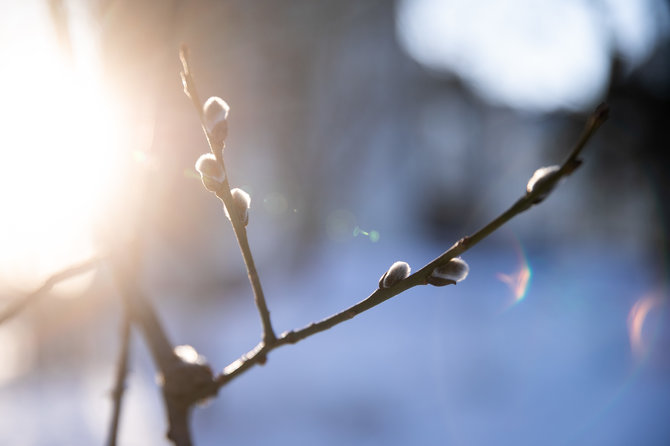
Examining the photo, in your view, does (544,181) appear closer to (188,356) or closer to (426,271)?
(426,271)

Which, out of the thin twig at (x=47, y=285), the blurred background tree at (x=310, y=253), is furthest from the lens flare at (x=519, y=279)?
the thin twig at (x=47, y=285)

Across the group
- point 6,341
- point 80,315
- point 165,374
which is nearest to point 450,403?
point 165,374

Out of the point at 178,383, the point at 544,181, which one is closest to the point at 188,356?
the point at 178,383

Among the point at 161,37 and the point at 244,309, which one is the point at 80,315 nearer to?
the point at 244,309

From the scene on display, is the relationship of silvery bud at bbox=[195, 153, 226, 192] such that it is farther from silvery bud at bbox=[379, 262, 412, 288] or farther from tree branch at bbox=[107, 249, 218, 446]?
tree branch at bbox=[107, 249, 218, 446]

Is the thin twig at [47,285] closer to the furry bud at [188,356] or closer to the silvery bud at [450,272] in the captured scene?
the furry bud at [188,356]

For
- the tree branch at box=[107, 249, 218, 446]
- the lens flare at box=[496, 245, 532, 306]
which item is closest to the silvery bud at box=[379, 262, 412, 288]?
the tree branch at box=[107, 249, 218, 446]
